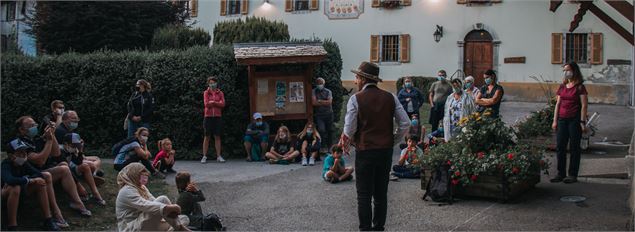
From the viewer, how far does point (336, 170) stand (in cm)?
1052

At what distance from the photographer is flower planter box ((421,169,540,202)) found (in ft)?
27.1

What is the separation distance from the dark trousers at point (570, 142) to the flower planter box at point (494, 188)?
0.81 metres

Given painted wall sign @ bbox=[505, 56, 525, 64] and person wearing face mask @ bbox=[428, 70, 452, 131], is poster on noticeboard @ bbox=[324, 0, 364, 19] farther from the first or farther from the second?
person wearing face mask @ bbox=[428, 70, 452, 131]

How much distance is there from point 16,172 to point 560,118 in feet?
23.3

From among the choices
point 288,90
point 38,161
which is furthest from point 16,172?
point 288,90

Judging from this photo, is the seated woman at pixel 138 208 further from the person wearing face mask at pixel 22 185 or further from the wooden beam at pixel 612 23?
the wooden beam at pixel 612 23

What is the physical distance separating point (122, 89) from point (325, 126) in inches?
182

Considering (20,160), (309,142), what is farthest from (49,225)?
(309,142)

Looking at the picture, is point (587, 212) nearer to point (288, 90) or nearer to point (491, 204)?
point (491, 204)

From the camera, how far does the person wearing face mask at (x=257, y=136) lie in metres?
13.5

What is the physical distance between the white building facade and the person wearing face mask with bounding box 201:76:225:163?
14.4 metres

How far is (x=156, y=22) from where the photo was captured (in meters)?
22.1

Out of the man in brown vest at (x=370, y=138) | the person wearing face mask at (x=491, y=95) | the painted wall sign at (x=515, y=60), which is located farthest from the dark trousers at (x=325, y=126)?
the painted wall sign at (x=515, y=60)

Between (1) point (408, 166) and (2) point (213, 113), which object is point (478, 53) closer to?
(2) point (213, 113)
